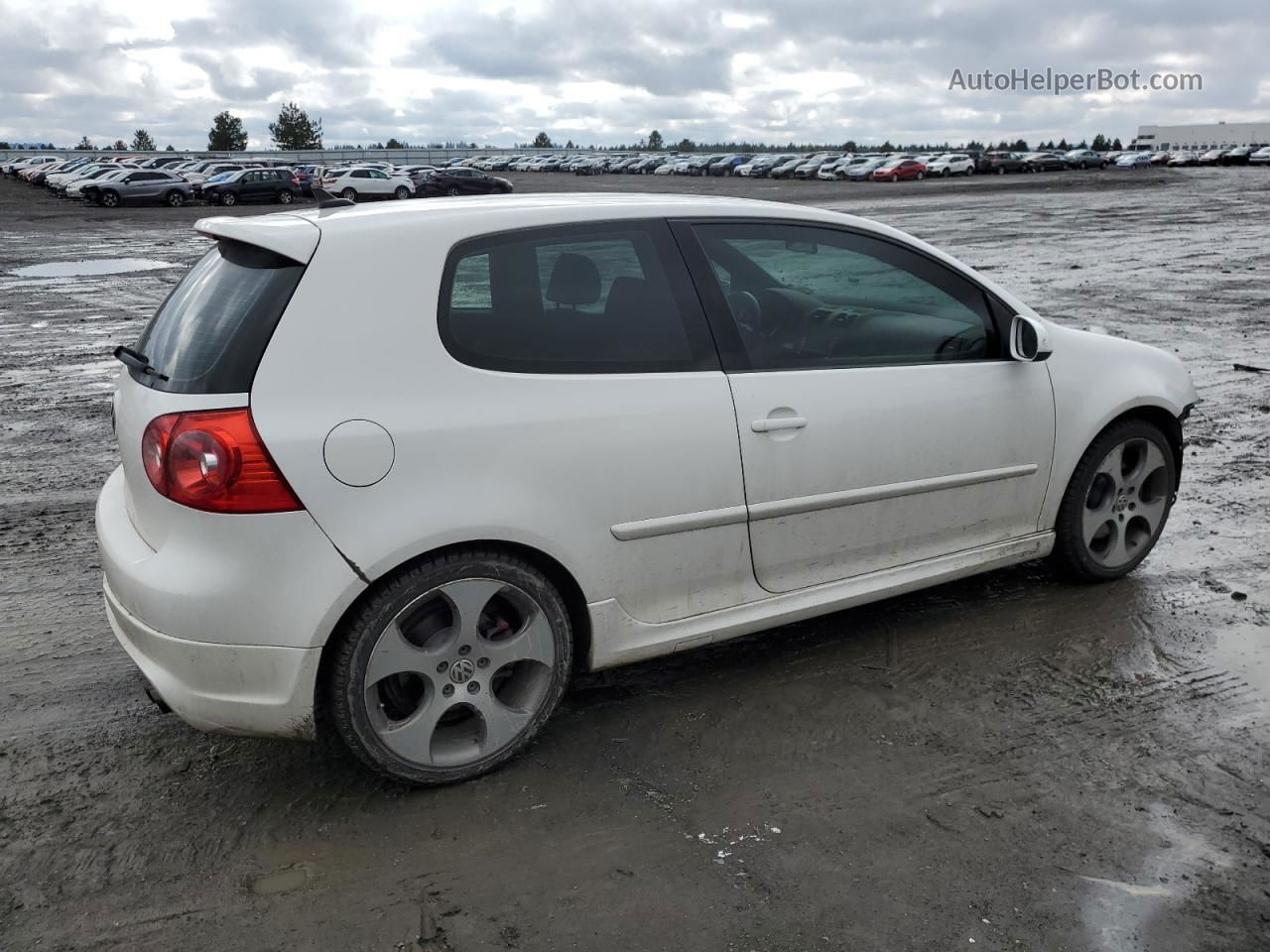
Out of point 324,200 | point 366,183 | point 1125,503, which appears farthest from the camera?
point 366,183

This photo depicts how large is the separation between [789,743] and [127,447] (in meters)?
2.25

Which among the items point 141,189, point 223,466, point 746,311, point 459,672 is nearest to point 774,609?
point 746,311

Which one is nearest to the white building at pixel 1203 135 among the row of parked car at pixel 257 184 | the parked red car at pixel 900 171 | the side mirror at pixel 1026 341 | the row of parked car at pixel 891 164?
the row of parked car at pixel 891 164

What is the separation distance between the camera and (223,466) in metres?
2.94

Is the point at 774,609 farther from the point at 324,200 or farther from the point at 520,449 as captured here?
the point at 324,200

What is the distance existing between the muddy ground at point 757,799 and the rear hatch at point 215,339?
900 millimetres

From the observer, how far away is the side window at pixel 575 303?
330 centimetres

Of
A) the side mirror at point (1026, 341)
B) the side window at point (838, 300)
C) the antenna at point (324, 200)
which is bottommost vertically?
the side mirror at point (1026, 341)

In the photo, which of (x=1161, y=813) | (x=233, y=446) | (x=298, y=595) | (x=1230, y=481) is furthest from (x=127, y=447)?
(x=1230, y=481)

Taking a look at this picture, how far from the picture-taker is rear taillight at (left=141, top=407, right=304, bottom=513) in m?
2.94

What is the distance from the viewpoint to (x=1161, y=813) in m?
3.18

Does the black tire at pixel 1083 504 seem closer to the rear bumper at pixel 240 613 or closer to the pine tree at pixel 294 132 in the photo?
the rear bumper at pixel 240 613

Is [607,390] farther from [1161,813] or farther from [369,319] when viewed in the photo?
[1161,813]

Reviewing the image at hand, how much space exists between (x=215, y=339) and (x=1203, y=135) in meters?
147
